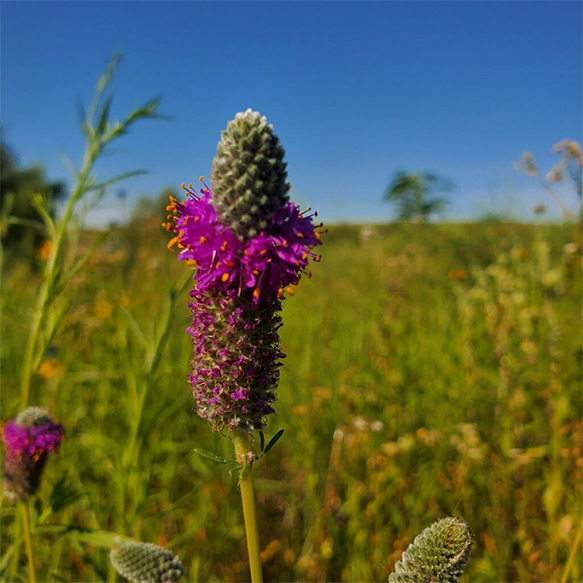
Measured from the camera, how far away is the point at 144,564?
3.76 feet

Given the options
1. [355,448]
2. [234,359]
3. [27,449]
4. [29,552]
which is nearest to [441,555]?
[234,359]

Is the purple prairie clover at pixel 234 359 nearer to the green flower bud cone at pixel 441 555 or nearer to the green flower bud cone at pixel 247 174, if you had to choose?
the green flower bud cone at pixel 247 174

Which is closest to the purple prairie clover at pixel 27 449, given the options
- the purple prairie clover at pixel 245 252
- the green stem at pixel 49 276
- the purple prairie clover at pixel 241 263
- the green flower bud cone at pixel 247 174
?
the green stem at pixel 49 276

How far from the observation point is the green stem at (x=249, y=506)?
3.28ft

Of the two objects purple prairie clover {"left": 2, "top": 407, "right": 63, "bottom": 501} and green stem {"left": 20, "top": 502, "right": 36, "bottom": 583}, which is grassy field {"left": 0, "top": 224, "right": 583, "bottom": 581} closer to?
purple prairie clover {"left": 2, "top": 407, "right": 63, "bottom": 501}

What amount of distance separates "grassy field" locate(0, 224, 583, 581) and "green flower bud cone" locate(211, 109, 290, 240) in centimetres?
91

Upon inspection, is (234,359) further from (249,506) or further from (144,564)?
(144,564)

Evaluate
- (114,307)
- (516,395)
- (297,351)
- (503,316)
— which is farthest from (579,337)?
(114,307)

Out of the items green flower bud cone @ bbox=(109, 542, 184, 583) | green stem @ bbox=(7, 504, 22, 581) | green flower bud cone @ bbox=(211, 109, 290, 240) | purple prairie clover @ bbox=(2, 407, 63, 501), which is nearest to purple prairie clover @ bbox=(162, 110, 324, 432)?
green flower bud cone @ bbox=(211, 109, 290, 240)

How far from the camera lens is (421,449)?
11.2ft

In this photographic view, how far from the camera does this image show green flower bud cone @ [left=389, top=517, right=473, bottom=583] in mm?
915

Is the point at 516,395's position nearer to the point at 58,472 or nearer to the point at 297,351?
the point at 297,351

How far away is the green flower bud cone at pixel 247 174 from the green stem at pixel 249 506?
508 mm

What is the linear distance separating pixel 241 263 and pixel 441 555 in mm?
757
